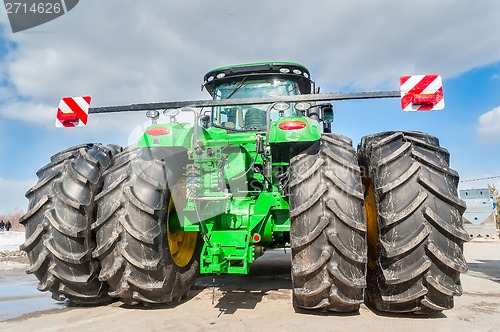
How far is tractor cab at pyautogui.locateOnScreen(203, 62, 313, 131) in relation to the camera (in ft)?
17.5

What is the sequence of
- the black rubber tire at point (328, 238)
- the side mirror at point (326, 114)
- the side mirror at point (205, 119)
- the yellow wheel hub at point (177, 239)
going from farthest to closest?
the side mirror at point (205, 119)
the side mirror at point (326, 114)
the yellow wheel hub at point (177, 239)
the black rubber tire at point (328, 238)

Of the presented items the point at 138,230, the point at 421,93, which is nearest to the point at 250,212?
the point at 138,230

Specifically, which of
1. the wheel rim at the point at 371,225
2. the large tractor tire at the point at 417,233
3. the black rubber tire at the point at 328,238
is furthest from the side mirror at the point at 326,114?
the black rubber tire at the point at 328,238

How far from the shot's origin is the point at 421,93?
3461mm

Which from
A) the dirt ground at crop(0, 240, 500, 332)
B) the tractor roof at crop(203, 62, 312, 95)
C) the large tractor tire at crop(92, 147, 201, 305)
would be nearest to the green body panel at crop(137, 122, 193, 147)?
the large tractor tire at crop(92, 147, 201, 305)

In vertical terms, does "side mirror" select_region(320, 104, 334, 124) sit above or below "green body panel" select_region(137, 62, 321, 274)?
above

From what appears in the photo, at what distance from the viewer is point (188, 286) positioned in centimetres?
427

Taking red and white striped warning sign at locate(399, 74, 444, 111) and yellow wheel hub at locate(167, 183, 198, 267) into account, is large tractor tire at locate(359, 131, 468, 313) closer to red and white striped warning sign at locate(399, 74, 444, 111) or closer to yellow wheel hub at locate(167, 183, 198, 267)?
red and white striped warning sign at locate(399, 74, 444, 111)

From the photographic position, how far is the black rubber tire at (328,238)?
313 cm

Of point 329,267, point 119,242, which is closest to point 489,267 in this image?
point 329,267

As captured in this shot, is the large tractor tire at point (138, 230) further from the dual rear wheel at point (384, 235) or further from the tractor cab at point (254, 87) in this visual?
the tractor cab at point (254, 87)

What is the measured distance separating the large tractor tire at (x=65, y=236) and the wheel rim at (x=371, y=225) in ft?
9.32

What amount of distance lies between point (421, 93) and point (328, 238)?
1624 mm

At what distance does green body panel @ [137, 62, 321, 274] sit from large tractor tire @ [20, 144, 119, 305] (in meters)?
0.88
